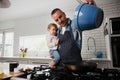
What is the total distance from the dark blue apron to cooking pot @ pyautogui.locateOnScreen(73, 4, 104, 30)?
1.10m

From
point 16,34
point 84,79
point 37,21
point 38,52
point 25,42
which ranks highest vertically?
point 37,21

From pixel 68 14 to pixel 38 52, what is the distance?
1228 millimetres

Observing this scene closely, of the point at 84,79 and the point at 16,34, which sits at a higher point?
the point at 16,34

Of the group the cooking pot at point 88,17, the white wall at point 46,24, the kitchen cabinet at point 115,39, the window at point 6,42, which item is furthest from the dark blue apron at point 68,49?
the window at point 6,42

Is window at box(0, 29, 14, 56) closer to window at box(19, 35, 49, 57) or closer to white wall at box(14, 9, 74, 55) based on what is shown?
white wall at box(14, 9, 74, 55)

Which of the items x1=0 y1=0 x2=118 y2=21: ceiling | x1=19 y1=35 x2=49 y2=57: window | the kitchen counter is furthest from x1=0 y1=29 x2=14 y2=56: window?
x1=0 y1=0 x2=118 y2=21: ceiling

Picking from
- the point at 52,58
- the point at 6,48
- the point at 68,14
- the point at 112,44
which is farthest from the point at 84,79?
the point at 6,48

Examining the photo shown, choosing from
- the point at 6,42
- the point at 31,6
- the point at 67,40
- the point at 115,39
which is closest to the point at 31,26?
the point at 31,6

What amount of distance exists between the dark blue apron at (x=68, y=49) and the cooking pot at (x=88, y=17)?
1.10 m

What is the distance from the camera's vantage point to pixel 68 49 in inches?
96.7

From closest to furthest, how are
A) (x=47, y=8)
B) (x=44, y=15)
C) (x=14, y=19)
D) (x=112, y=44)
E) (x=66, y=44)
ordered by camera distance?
(x=112, y=44) < (x=66, y=44) < (x=47, y=8) < (x=44, y=15) < (x=14, y=19)

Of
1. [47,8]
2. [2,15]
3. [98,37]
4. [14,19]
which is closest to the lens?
[98,37]

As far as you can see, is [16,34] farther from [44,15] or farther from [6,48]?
[44,15]

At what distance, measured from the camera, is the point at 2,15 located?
3652mm
